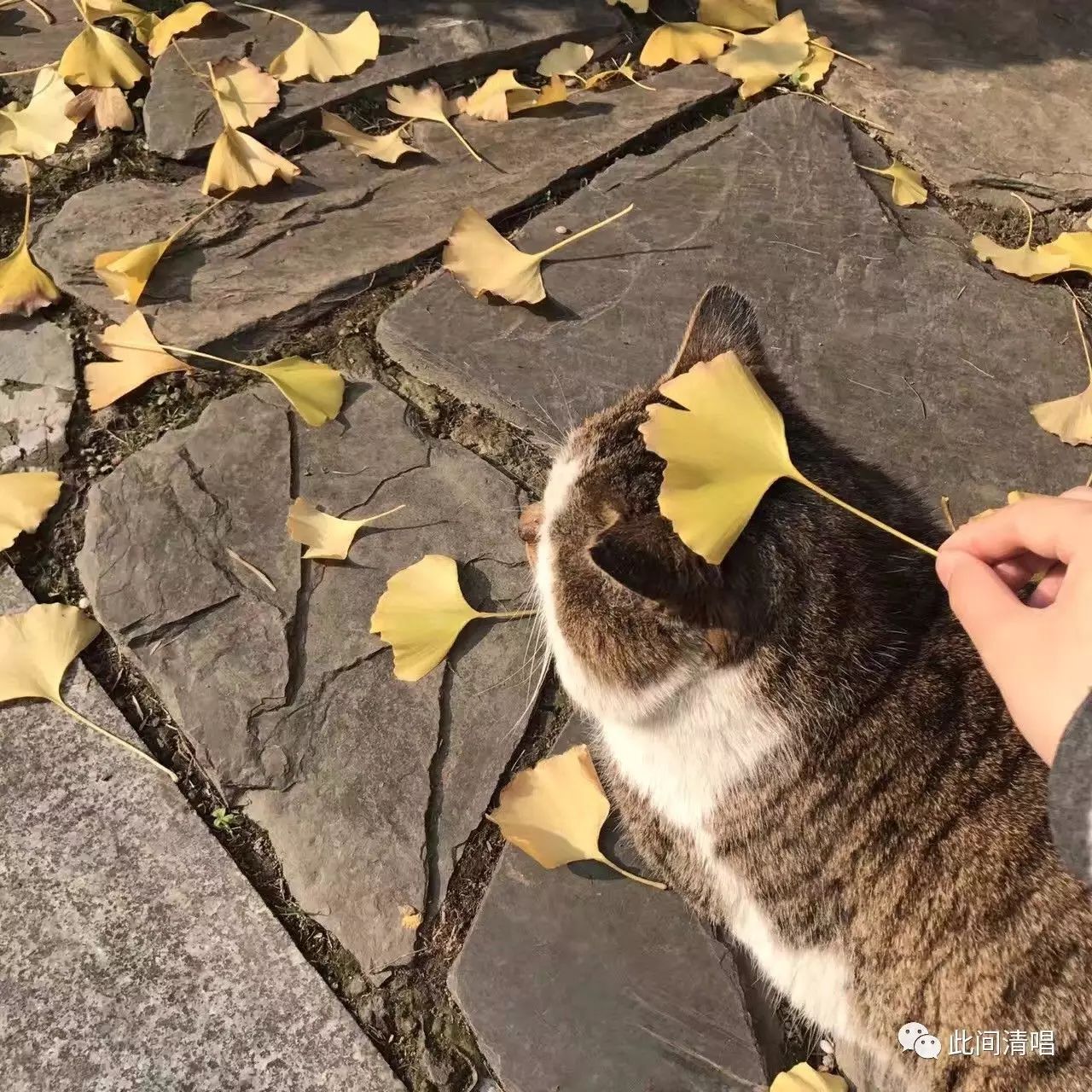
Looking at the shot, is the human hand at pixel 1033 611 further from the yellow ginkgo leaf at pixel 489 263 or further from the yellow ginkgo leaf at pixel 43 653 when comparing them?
the yellow ginkgo leaf at pixel 43 653

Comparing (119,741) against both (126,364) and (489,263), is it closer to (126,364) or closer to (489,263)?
(126,364)

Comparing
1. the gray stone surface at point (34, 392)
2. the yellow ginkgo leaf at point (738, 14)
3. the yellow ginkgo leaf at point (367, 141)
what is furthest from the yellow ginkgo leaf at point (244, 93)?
the yellow ginkgo leaf at point (738, 14)

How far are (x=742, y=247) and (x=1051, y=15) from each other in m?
1.89

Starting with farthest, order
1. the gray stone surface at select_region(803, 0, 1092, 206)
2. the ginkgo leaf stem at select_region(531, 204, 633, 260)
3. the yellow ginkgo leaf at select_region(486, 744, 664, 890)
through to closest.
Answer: the gray stone surface at select_region(803, 0, 1092, 206)
the ginkgo leaf stem at select_region(531, 204, 633, 260)
the yellow ginkgo leaf at select_region(486, 744, 664, 890)

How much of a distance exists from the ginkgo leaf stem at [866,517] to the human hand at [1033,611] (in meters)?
0.21

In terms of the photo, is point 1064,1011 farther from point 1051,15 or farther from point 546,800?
point 1051,15

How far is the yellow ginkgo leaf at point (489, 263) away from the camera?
2889mm

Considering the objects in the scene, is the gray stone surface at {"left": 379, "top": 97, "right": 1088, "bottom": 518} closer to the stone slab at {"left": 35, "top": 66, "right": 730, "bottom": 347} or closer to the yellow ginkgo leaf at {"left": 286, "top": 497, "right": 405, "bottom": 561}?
the stone slab at {"left": 35, "top": 66, "right": 730, "bottom": 347}

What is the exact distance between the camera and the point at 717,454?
1.88 meters

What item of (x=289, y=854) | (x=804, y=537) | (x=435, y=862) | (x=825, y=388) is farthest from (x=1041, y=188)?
(x=289, y=854)

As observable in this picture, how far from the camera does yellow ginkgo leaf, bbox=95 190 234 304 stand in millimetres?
2771

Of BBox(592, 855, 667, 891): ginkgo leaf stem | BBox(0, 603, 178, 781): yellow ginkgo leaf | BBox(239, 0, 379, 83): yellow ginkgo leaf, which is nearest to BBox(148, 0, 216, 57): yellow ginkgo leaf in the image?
BBox(239, 0, 379, 83): yellow ginkgo leaf

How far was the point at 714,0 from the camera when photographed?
11.6 ft

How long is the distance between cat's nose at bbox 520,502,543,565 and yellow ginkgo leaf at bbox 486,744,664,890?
55 centimetres
